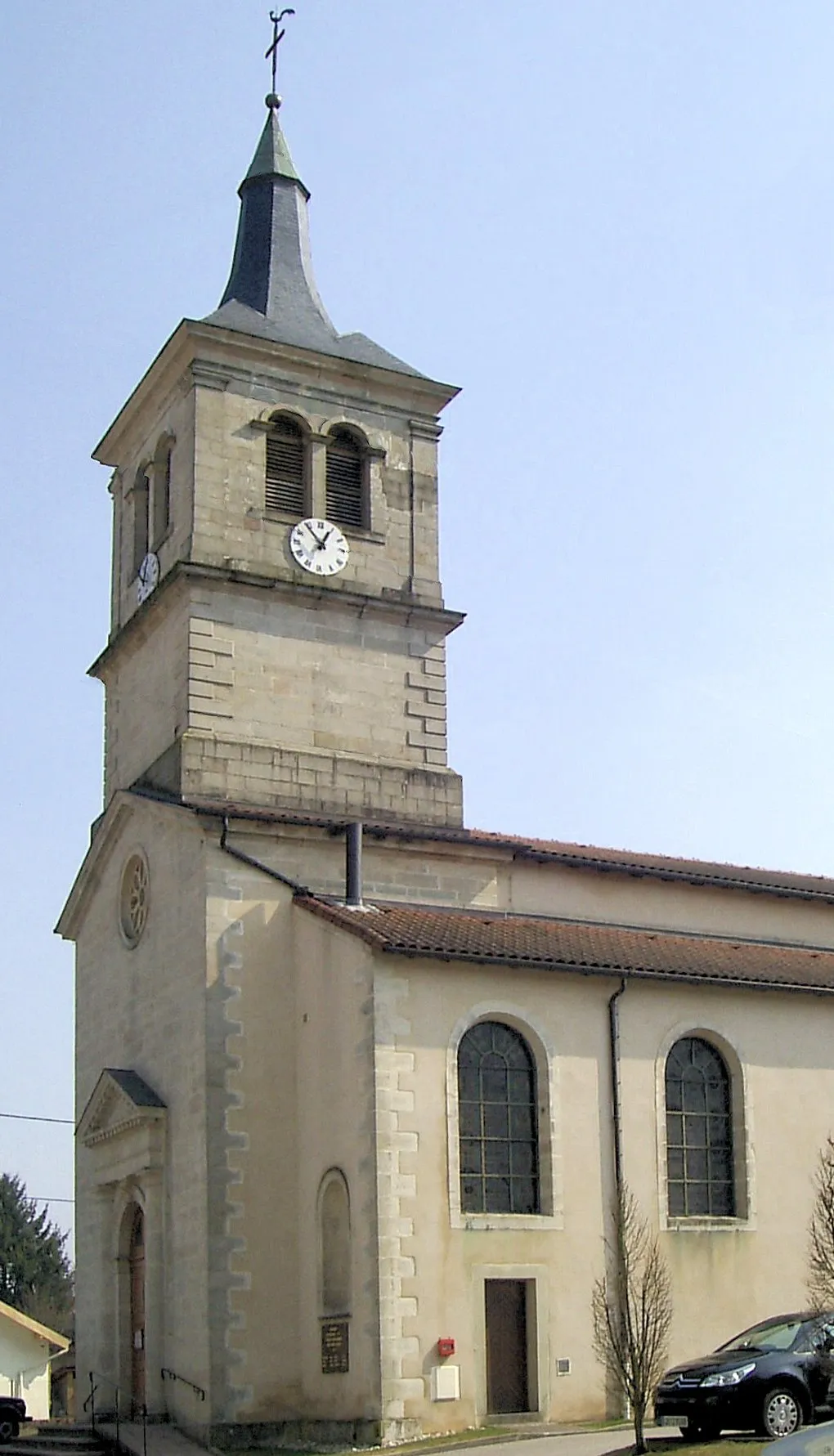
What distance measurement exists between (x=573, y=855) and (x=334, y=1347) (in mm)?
9264

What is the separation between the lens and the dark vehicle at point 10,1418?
26203 mm

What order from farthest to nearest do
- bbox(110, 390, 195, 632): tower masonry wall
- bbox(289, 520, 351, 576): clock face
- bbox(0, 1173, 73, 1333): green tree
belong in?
bbox(0, 1173, 73, 1333): green tree, bbox(289, 520, 351, 576): clock face, bbox(110, 390, 195, 632): tower masonry wall

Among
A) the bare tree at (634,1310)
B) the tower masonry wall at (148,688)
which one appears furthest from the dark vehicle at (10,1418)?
the tower masonry wall at (148,688)

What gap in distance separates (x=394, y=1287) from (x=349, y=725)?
33.0ft

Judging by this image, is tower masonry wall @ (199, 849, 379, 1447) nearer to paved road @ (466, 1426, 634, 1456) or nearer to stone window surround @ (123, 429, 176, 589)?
paved road @ (466, 1426, 634, 1456)

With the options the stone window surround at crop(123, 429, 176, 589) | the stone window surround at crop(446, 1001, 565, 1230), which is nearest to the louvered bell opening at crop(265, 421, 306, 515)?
the stone window surround at crop(123, 429, 176, 589)

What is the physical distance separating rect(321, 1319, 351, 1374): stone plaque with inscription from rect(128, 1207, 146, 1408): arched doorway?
3.98 m

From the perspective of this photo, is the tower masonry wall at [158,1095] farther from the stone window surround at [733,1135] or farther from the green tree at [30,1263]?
the green tree at [30,1263]

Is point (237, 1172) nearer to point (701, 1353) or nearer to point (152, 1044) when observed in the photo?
point (152, 1044)

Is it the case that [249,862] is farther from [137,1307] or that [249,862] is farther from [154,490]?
[154,490]

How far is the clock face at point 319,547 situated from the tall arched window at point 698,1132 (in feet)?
32.2

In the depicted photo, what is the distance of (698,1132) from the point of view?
83.3ft

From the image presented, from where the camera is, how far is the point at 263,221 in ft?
110

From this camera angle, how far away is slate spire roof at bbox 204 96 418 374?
31453 millimetres
